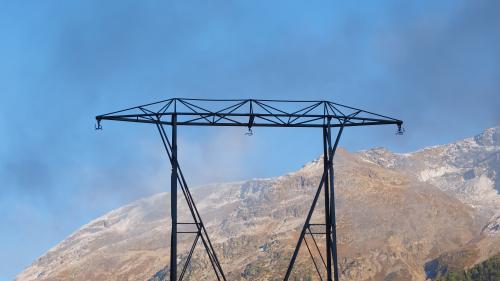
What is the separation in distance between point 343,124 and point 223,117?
9.03 m

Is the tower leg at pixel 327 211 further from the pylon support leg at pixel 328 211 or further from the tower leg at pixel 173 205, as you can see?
the tower leg at pixel 173 205

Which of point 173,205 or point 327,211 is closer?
point 173,205

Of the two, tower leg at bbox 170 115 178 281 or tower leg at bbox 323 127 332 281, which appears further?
tower leg at bbox 323 127 332 281

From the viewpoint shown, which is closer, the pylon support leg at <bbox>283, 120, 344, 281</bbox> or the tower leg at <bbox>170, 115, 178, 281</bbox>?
the tower leg at <bbox>170, 115, 178, 281</bbox>

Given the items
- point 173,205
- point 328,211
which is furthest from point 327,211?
point 173,205

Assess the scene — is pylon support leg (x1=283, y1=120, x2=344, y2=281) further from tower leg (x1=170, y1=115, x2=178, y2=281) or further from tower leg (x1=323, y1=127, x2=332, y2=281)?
tower leg (x1=170, y1=115, x2=178, y2=281)

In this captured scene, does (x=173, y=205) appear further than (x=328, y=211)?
No

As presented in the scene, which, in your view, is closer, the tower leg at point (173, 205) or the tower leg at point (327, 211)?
the tower leg at point (173, 205)

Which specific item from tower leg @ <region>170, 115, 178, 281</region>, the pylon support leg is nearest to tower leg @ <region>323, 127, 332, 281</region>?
the pylon support leg


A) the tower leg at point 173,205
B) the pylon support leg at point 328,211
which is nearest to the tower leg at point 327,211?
the pylon support leg at point 328,211

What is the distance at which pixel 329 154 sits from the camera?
62250 mm

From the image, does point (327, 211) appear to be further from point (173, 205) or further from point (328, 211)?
point (173, 205)

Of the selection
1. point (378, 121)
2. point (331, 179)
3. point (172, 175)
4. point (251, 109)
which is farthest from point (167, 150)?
point (378, 121)

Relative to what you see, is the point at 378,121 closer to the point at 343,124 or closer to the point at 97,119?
the point at 343,124
